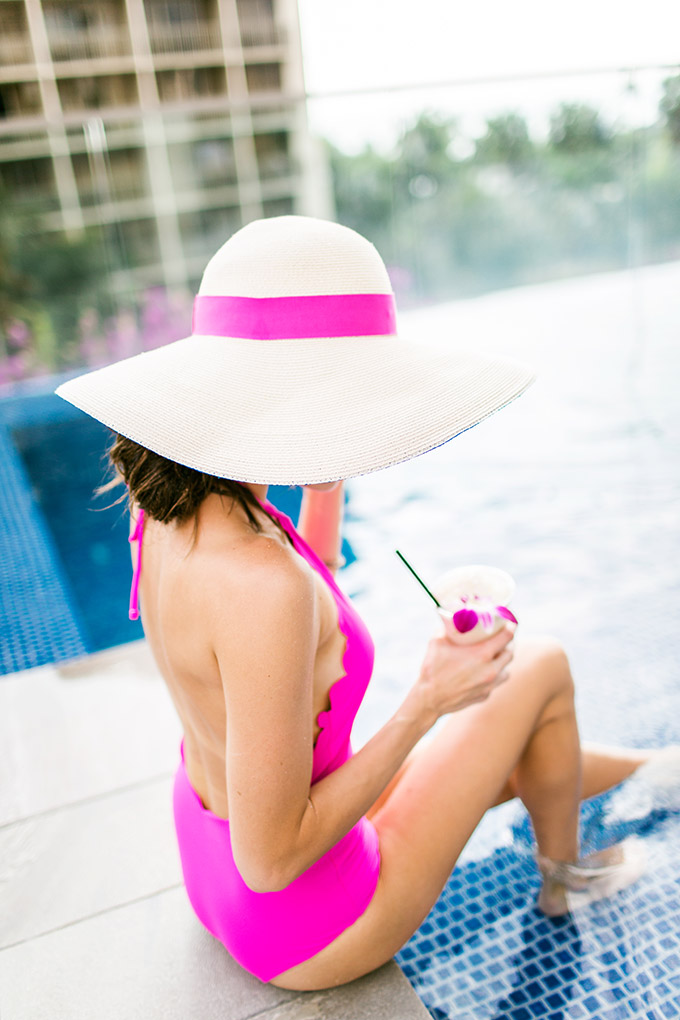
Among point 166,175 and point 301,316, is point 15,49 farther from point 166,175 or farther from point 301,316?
point 301,316

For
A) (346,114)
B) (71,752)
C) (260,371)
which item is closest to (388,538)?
(71,752)

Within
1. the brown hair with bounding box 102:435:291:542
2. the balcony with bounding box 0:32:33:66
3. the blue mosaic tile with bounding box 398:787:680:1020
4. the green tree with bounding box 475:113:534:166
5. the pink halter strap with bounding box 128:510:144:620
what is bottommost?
the blue mosaic tile with bounding box 398:787:680:1020

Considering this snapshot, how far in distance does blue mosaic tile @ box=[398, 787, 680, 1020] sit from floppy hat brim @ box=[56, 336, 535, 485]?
3.34 feet

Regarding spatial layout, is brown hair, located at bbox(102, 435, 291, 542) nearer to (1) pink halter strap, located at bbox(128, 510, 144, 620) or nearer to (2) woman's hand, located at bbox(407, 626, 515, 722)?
(1) pink halter strap, located at bbox(128, 510, 144, 620)

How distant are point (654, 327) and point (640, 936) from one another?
582 centimetres

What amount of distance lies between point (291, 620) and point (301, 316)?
38cm

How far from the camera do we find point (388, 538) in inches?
145

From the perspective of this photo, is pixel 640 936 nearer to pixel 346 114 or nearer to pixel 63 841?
pixel 63 841

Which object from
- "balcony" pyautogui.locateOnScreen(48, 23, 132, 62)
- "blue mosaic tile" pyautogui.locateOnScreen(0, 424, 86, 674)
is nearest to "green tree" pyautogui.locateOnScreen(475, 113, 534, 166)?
"blue mosaic tile" pyautogui.locateOnScreen(0, 424, 86, 674)

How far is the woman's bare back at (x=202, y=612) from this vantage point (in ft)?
3.11

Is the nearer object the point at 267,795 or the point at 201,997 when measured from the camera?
the point at 267,795

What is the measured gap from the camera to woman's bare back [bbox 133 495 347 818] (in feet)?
3.11

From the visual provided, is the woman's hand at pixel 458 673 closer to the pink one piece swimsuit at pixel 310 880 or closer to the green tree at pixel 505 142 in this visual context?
the pink one piece swimsuit at pixel 310 880

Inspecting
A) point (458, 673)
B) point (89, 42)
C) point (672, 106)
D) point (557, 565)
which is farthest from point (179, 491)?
point (89, 42)
